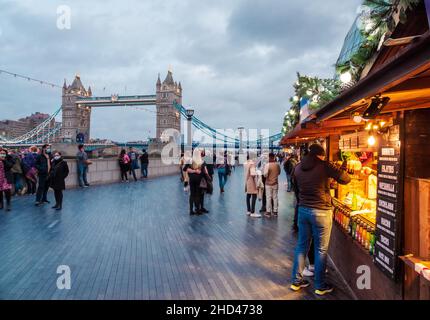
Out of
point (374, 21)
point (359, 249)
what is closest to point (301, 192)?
point (359, 249)

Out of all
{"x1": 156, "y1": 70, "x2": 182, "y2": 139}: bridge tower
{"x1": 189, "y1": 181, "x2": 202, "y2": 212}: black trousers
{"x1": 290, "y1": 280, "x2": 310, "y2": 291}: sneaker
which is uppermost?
{"x1": 156, "y1": 70, "x2": 182, "y2": 139}: bridge tower

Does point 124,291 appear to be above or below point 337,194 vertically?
below

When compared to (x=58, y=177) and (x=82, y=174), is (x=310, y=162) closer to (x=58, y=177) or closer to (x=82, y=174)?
(x=58, y=177)

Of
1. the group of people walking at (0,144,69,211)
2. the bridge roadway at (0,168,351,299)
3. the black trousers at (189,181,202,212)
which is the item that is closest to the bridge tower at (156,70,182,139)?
the group of people walking at (0,144,69,211)

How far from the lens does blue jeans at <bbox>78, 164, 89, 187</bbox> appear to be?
1444 cm

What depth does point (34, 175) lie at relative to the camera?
37.8ft

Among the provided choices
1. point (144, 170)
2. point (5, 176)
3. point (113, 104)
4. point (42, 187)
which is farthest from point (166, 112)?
point (5, 176)

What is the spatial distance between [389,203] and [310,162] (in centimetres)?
102

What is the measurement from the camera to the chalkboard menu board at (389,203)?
2969 mm

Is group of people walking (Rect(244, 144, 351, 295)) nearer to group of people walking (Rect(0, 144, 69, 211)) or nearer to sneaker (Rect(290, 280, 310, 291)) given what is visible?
sneaker (Rect(290, 280, 310, 291))

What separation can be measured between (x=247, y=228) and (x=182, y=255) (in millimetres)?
2447

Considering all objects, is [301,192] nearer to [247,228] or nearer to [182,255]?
[182,255]

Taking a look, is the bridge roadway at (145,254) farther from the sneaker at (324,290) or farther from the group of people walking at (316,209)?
the group of people walking at (316,209)
